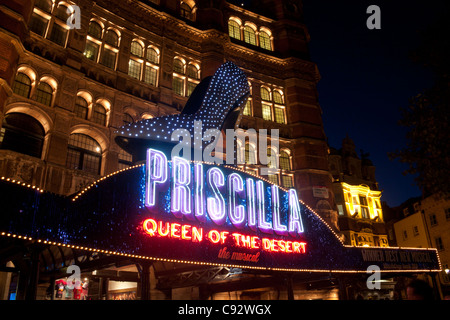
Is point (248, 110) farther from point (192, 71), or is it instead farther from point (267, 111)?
point (192, 71)

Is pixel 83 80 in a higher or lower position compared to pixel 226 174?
higher

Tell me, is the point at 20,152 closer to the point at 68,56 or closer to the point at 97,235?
the point at 68,56

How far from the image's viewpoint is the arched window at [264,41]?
29719 millimetres

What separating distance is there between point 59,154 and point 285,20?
23.2 m

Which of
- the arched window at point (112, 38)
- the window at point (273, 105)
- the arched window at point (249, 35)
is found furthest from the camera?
the arched window at point (249, 35)

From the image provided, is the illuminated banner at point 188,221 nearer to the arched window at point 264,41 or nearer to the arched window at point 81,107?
the arched window at point 81,107

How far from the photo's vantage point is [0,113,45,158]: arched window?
15.5 metres

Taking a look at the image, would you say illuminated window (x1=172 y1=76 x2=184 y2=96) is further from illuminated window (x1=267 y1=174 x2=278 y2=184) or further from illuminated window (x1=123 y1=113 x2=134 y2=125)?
illuminated window (x1=267 y1=174 x2=278 y2=184)

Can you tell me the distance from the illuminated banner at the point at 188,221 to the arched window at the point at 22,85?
8939mm

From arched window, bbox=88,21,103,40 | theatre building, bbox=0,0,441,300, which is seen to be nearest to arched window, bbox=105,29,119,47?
theatre building, bbox=0,0,441,300

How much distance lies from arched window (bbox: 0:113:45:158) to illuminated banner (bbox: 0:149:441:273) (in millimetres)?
7717

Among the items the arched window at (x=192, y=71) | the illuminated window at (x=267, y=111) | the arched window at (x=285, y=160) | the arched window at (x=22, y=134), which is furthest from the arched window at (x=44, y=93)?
the arched window at (x=285, y=160)
